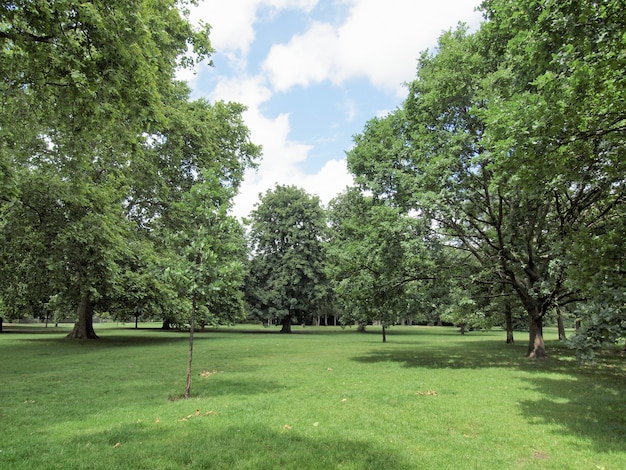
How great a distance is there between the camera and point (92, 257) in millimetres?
17125

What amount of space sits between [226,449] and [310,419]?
6.34ft

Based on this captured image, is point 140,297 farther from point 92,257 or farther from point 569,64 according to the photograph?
point 569,64

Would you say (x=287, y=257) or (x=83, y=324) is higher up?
(x=287, y=257)

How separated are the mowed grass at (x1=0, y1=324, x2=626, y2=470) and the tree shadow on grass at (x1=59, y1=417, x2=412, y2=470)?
0.02 meters

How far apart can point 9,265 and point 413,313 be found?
19.0m

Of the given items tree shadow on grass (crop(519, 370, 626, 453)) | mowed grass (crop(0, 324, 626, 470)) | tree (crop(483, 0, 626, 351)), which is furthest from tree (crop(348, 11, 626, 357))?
mowed grass (crop(0, 324, 626, 470))

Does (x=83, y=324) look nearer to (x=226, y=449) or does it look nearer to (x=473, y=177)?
(x=226, y=449)

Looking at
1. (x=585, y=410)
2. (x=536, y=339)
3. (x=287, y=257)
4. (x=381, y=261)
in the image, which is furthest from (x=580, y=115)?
(x=287, y=257)

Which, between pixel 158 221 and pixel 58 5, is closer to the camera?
pixel 58 5

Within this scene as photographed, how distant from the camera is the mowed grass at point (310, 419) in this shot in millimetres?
5117

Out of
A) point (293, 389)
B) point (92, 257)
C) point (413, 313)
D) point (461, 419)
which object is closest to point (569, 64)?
point (461, 419)

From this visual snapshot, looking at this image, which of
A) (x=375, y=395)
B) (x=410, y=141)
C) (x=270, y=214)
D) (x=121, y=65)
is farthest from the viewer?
(x=270, y=214)

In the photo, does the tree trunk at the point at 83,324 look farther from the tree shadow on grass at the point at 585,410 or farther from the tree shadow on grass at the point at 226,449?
the tree shadow on grass at the point at 585,410

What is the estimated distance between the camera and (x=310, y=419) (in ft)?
22.6
